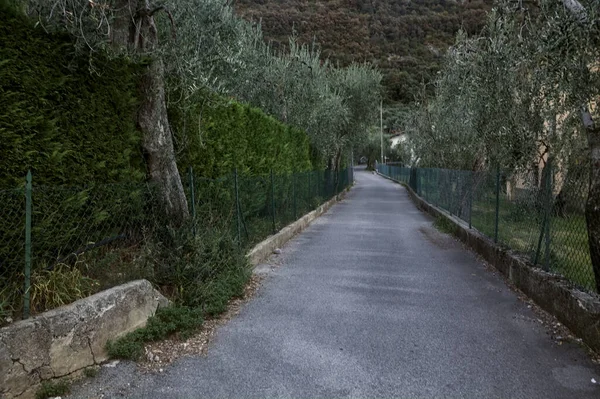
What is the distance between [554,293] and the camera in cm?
523

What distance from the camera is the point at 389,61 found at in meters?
72.6

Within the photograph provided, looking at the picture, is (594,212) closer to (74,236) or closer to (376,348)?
(376,348)

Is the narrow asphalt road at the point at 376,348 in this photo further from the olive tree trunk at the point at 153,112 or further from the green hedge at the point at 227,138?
the green hedge at the point at 227,138

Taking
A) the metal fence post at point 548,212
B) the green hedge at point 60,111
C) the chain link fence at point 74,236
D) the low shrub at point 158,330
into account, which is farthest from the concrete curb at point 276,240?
the metal fence post at point 548,212

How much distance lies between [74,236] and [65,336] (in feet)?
3.82

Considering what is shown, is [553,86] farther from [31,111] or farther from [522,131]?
[31,111]

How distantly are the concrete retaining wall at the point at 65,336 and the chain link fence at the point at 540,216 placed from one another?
473 centimetres

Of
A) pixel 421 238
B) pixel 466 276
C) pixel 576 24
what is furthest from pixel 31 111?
pixel 421 238

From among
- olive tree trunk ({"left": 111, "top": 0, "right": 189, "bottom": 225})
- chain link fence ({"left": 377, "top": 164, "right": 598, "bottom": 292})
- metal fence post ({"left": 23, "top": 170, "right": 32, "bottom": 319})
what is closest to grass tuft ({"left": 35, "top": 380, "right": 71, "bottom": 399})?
metal fence post ({"left": 23, "top": 170, "right": 32, "bottom": 319})

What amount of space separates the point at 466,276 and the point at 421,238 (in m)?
4.01

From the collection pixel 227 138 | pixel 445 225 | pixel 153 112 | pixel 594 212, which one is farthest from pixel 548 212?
pixel 445 225

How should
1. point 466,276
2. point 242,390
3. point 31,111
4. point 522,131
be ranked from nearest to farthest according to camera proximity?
1. point 242,390
2. point 31,111
3. point 466,276
4. point 522,131

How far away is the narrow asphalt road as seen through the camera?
3.64 m

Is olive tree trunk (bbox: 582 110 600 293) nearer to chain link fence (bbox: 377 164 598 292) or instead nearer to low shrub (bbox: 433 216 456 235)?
chain link fence (bbox: 377 164 598 292)
